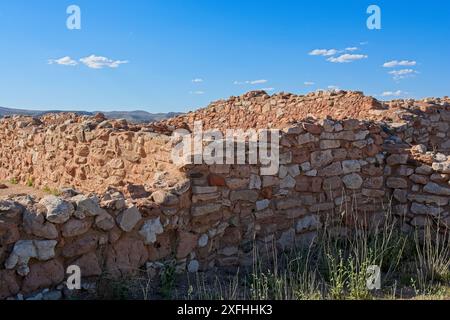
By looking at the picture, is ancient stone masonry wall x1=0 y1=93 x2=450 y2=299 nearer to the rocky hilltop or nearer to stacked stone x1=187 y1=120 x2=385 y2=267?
stacked stone x1=187 y1=120 x2=385 y2=267

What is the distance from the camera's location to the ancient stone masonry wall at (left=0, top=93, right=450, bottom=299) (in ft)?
12.2

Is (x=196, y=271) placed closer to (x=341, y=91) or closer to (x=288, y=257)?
(x=288, y=257)

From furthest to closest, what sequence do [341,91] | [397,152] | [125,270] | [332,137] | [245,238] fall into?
[341,91], [397,152], [332,137], [245,238], [125,270]

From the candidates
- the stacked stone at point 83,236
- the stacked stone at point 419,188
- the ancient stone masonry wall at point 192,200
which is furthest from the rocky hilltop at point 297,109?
the stacked stone at point 83,236

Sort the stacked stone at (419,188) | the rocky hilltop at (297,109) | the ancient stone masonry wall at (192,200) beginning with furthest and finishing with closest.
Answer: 1. the rocky hilltop at (297,109)
2. the stacked stone at (419,188)
3. the ancient stone masonry wall at (192,200)

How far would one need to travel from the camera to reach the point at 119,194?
4.44 metres

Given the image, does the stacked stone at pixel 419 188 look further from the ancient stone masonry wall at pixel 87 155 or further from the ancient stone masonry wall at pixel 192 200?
the ancient stone masonry wall at pixel 87 155

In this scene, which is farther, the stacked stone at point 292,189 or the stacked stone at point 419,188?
the stacked stone at point 419,188

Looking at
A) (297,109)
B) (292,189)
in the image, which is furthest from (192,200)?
(297,109)

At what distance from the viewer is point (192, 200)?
4758 mm

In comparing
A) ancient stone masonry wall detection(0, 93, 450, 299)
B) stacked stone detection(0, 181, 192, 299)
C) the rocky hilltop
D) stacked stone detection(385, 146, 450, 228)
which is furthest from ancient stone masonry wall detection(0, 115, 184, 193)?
stacked stone detection(385, 146, 450, 228)

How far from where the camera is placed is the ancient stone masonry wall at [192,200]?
3.72 metres
